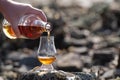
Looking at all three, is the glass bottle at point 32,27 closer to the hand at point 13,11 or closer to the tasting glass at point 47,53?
the hand at point 13,11

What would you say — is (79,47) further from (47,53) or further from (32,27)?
(32,27)

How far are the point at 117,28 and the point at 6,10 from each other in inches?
642

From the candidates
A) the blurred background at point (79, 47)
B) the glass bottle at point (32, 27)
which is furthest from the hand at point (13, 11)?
the blurred background at point (79, 47)

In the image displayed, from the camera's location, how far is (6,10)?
505 centimetres

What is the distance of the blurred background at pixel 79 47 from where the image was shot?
438 inches

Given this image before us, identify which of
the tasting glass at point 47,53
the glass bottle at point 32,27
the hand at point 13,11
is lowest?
the tasting glass at point 47,53

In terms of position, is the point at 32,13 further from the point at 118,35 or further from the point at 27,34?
the point at 118,35

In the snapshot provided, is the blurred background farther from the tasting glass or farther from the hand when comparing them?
the hand

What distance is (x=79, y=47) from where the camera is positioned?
16.5 metres

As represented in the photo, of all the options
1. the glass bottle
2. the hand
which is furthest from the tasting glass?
the hand

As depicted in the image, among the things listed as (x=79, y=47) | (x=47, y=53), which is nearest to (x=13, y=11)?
(x=47, y=53)

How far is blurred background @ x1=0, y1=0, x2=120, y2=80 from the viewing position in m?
11.1

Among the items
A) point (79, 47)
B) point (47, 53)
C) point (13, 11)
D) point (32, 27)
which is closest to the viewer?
point (13, 11)

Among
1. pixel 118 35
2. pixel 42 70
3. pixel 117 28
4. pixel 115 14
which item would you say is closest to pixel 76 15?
pixel 115 14
